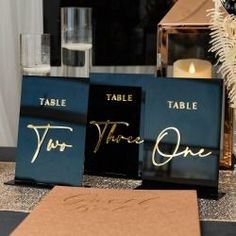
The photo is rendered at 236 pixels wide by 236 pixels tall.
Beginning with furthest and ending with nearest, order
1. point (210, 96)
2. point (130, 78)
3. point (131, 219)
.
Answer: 1. point (130, 78)
2. point (210, 96)
3. point (131, 219)

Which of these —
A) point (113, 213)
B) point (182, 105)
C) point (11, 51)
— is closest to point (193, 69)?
point (182, 105)

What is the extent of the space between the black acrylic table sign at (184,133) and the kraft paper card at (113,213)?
0.05 meters

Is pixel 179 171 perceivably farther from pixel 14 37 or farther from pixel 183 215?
pixel 14 37

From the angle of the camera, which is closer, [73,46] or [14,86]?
[73,46]

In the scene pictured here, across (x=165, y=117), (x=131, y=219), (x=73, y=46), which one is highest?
(x=73, y=46)

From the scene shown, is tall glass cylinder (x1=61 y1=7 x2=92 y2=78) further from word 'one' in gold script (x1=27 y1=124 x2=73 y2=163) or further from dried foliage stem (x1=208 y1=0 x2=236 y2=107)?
dried foliage stem (x1=208 y1=0 x2=236 y2=107)

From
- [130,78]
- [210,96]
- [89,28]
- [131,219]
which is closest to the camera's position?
[131,219]

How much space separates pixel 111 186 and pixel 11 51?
1.66 m

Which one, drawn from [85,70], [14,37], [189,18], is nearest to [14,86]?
[14,37]

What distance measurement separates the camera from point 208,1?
1.05m

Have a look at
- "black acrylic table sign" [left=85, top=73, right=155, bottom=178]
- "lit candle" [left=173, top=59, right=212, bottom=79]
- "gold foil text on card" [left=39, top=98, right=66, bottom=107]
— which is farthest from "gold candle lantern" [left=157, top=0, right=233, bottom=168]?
"gold foil text on card" [left=39, top=98, right=66, bottom=107]

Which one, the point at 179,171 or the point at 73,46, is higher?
the point at 73,46

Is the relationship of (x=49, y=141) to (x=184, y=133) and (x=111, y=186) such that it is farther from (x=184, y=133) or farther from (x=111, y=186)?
(x=184, y=133)

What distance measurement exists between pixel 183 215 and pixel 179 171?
15cm
